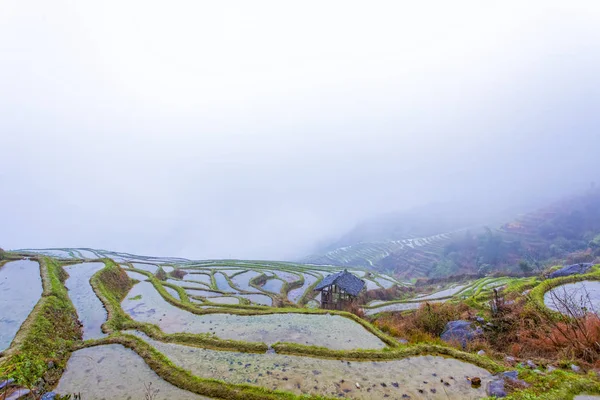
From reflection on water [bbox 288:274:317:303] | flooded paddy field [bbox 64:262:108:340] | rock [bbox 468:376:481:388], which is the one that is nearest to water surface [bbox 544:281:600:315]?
rock [bbox 468:376:481:388]

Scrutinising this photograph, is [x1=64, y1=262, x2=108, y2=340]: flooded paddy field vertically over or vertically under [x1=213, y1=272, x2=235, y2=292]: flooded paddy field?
over

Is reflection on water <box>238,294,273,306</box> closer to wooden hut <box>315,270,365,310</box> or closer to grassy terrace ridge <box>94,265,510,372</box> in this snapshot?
wooden hut <box>315,270,365,310</box>

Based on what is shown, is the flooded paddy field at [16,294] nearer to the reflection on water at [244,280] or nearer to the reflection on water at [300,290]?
the reflection on water at [244,280]

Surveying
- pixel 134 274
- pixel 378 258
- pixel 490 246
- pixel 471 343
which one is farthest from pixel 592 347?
pixel 378 258

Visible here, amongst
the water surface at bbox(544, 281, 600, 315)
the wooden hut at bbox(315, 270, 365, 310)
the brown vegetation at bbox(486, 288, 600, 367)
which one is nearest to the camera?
the brown vegetation at bbox(486, 288, 600, 367)

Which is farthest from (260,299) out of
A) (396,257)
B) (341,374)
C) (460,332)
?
(396,257)

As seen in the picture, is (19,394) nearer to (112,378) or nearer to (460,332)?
(112,378)

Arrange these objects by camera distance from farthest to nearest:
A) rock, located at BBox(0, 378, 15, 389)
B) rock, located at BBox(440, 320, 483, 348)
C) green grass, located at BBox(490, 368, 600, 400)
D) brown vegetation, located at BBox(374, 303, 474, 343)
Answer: brown vegetation, located at BBox(374, 303, 474, 343)
rock, located at BBox(440, 320, 483, 348)
rock, located at BBox(0, 378, 15, 389)
green grass, located at BBox(490, 368, 600, 400)
